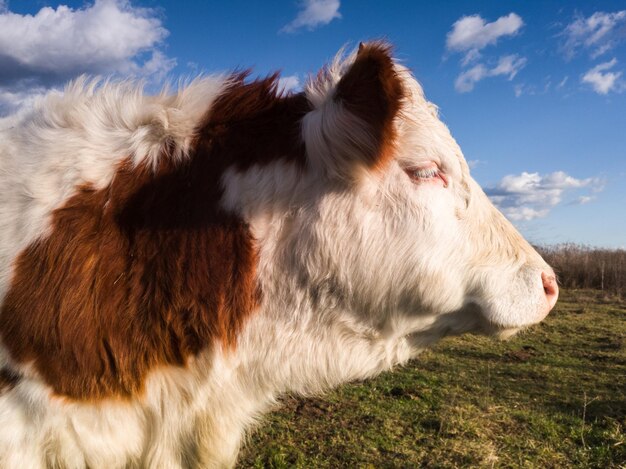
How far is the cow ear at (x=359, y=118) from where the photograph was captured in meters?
1.97

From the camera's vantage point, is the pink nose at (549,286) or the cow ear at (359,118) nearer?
the cow ear at (359,118)

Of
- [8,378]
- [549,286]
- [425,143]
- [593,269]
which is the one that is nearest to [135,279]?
[8,378]

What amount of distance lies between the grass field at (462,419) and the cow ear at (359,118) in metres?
2.98

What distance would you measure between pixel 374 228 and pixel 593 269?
2641cm

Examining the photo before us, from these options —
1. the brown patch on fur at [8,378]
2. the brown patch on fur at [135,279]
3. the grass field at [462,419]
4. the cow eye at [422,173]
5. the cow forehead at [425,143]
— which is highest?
the cow forehead at [425,143]

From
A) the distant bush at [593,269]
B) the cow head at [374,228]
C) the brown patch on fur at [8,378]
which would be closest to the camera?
the brown patch on fur at [8,378]

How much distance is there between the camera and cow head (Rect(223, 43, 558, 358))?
6.89 ft

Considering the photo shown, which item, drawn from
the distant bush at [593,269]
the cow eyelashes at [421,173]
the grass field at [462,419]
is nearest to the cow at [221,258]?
the cow eyelashes at [421,173]

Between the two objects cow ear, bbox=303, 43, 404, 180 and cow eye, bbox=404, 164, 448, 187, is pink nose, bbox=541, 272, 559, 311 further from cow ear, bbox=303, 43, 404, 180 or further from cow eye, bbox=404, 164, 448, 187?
cow ear, bbox=303, 43, 404, 180

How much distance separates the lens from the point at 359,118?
80.4 inches

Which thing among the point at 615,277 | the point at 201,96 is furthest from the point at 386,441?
the point at 615,277

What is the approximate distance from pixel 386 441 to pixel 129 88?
3.89m

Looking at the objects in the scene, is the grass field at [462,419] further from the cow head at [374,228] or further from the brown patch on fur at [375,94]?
the brown patch on fur at [375,94]

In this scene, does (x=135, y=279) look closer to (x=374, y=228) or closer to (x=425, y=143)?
(x=374, y=228)
